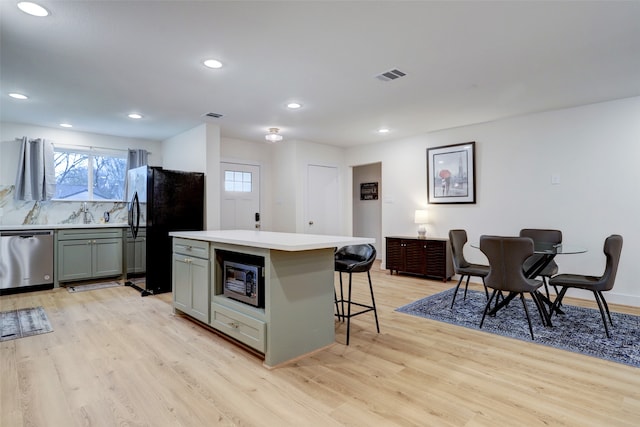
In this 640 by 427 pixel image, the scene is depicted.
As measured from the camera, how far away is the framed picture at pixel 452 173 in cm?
513

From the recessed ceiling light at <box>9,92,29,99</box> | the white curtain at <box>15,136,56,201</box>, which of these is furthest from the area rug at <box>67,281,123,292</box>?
the recessed ceiling light at <box>9,92,29,99</box>

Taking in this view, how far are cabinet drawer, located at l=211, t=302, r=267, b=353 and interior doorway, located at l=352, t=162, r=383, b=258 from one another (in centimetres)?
503

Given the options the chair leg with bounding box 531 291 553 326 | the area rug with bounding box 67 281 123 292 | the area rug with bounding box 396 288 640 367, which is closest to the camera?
the area rug with bounding box 396 288 640 367

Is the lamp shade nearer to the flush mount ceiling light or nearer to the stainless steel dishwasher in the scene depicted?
the flush mount ceiling light

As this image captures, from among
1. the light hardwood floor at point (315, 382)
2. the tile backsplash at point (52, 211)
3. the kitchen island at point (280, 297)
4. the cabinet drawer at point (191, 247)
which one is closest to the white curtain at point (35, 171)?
the tile backsplash at point (52, 211)

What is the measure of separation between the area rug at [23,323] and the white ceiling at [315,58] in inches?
Answer: 95.0

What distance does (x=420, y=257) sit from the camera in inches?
213

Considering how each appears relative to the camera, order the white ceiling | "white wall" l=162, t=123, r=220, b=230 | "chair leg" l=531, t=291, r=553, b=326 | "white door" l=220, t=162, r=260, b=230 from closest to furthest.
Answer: the white ceiling, "chair leg" l=531, t=291, r=553, b=326, "white wall" l=162, t=123, r=220, b=230, "white door" l=220, t=162, r=260, b=230

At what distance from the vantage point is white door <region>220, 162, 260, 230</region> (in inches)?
234

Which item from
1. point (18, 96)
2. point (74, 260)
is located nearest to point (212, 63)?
point (18, 96)

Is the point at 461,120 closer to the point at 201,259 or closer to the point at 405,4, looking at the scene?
the point at 405,4

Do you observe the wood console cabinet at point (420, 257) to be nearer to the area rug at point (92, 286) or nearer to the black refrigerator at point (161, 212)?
the black refrigerator at point (161, 212)

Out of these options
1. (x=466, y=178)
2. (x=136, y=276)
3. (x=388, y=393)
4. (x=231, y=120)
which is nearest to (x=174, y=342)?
(x=388, y=393)

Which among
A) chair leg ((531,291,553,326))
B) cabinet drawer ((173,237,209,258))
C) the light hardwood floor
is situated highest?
cabinet drawer ((173,237,209,258))
